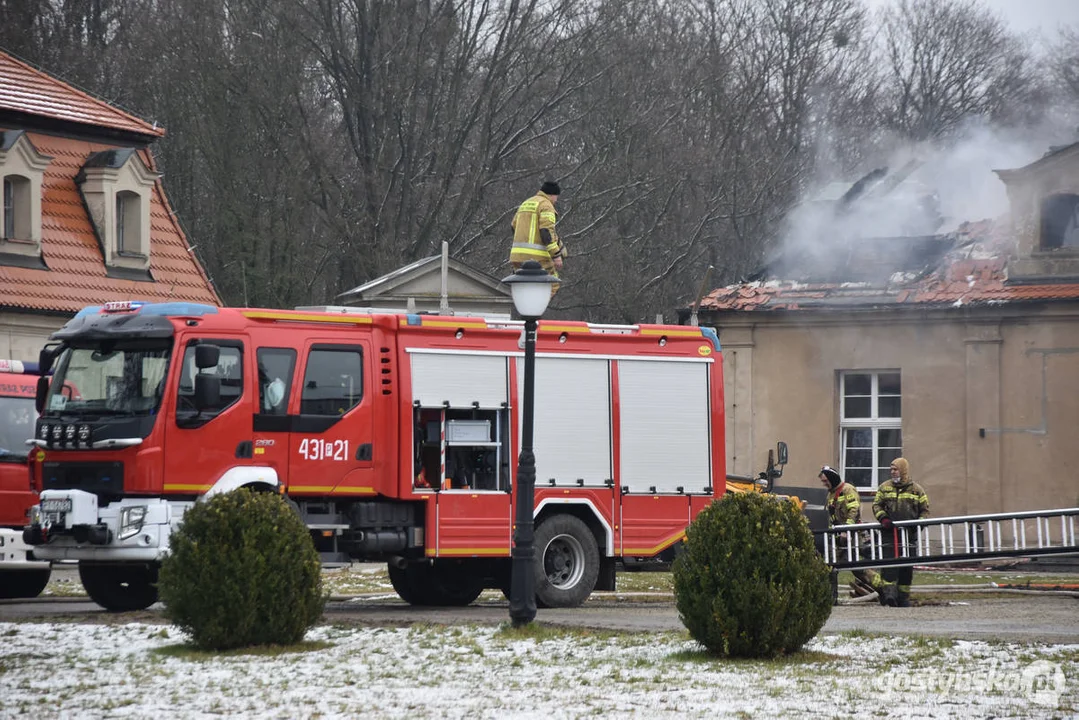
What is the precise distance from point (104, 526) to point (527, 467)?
3925 mm

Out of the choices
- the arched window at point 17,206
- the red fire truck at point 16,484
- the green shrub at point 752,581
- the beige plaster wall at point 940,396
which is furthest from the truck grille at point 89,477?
the beige plaster wall at point 940,396

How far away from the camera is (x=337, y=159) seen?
3956 centimetres

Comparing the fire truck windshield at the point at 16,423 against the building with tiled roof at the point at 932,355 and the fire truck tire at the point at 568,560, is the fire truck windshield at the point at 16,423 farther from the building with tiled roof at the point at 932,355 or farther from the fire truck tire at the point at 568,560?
the building with tiled roof at the point at 932,355

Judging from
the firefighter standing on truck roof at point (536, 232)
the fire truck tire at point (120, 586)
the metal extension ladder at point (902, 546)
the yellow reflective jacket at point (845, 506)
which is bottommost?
the fire truck tire at point (120, 586)

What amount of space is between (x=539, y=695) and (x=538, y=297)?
483cm

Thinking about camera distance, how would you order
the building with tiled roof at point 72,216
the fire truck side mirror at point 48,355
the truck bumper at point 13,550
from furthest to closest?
1. the building with tiled roof at point 72,216
2. the truck bumper at point 13,550
3. the fire truck side mirror at point 48,355

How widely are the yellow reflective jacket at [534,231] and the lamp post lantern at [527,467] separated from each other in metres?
3.65

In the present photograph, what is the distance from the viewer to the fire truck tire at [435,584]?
19562 millimetres

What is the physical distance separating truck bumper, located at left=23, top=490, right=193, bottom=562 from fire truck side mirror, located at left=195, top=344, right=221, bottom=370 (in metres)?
1.28

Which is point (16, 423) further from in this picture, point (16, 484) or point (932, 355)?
point (932, 355)

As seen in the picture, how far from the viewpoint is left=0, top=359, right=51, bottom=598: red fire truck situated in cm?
1892

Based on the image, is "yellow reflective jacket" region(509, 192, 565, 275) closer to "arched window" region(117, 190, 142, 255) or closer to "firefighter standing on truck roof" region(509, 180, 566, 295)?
"firefighter standing on truck roof" region(509, 180, 566, 295)

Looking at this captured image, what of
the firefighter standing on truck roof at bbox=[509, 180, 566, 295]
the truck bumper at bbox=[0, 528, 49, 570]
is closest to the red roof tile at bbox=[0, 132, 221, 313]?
the truck bumper at bbox=[0, 528, 49, 570]

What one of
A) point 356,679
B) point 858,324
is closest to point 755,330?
point 858,324
